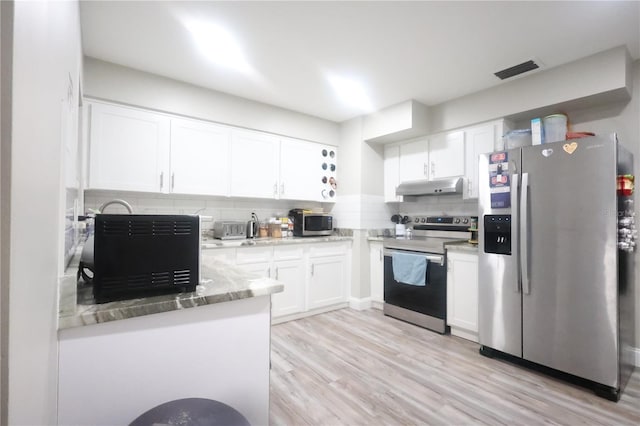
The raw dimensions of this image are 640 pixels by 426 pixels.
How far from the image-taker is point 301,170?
3.85m

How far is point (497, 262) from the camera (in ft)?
7.98

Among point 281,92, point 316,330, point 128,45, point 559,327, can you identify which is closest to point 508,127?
point 559,327

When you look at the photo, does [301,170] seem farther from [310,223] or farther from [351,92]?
[351,92]

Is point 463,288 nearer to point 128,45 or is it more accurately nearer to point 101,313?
point 101,313

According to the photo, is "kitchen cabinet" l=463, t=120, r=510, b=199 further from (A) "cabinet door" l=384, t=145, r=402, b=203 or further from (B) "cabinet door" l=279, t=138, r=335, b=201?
(B) "cabinet door" l=279, t=138, r=335, b=201

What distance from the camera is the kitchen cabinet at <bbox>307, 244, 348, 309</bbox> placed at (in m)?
3.55

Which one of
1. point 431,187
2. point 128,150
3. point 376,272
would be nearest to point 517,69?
point 431,187

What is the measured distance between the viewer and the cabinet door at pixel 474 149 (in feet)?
10.1

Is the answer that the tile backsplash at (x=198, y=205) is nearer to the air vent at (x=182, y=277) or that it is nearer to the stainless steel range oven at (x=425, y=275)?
the stainless steel range oven at (x=425, y=275)

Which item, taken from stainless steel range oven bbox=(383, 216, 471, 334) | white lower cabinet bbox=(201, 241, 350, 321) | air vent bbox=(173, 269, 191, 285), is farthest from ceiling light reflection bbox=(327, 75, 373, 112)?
air vent bbox=(173, 269, 191, 285)

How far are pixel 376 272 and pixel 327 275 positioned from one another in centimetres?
62

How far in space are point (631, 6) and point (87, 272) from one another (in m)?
3.46

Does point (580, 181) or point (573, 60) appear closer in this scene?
point (580, 181)

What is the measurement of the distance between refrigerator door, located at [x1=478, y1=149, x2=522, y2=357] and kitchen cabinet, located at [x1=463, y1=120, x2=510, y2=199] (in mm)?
654
